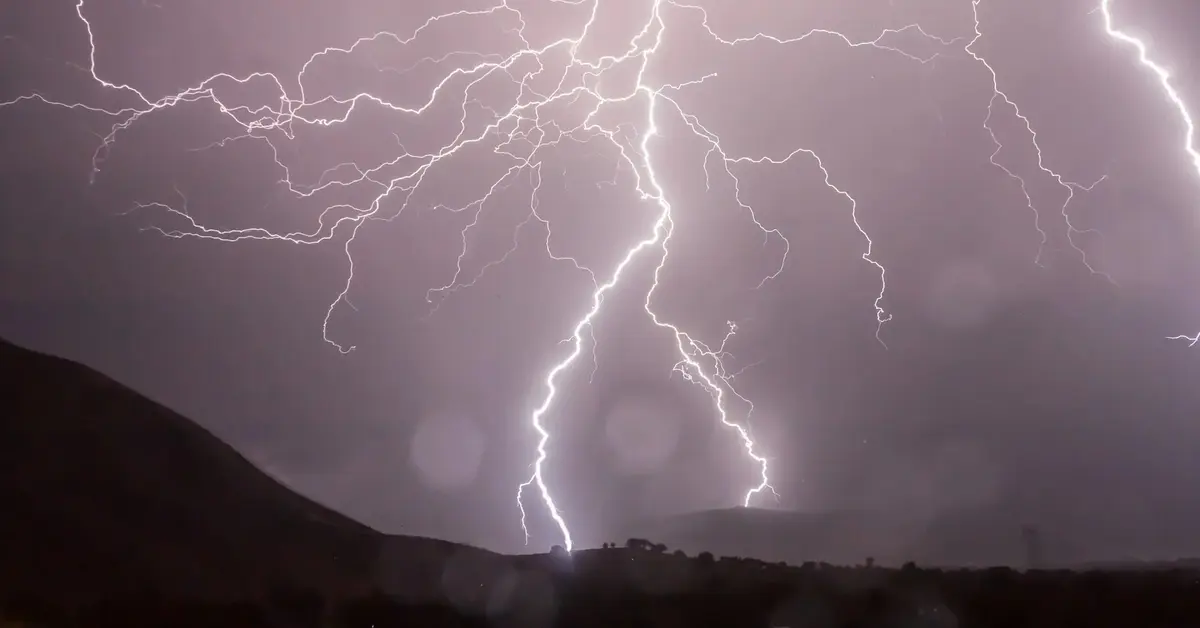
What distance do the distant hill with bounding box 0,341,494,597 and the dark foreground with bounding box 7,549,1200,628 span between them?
176mm

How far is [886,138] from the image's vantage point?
145 inches

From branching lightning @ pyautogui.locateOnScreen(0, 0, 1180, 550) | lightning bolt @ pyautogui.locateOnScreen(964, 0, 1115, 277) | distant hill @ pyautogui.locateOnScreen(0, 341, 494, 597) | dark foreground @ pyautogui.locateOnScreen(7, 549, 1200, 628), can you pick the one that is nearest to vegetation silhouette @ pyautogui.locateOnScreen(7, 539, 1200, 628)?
dark foreground @ pyautogui.locateOnScreen(7, 549, 1200, 628)

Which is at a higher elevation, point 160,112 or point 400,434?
point 160,112

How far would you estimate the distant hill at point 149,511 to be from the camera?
3.67m

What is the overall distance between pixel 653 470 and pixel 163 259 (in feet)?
10.2

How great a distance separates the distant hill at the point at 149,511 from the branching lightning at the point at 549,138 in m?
0.99

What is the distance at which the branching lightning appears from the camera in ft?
12.0

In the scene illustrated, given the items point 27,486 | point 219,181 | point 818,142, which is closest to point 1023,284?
point 818,142

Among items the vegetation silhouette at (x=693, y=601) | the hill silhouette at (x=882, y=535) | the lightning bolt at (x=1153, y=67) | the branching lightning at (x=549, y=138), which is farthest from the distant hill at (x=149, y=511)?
the lightning bolt at (x=1153, y=67)

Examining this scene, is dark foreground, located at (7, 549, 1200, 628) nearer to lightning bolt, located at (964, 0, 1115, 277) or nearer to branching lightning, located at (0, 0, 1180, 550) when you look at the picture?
branching lightning, located at (0, 0, 1180, 550)

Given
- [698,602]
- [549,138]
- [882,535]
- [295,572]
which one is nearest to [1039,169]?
[882,535]

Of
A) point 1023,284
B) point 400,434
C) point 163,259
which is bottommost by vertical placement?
point 400,434

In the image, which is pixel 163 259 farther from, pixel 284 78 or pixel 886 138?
pixel 886 138

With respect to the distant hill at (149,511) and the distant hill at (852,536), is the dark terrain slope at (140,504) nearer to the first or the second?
the distant hill at (149,511)
